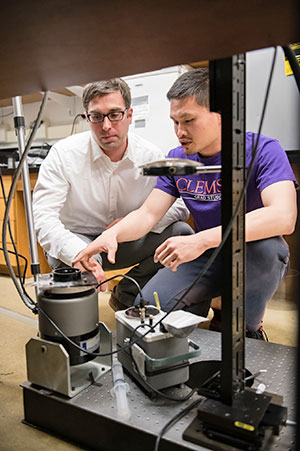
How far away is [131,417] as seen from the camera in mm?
788

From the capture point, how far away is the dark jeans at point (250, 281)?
1262 mm

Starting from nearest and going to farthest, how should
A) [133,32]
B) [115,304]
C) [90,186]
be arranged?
[133,32]
[90,186]
[115,304]

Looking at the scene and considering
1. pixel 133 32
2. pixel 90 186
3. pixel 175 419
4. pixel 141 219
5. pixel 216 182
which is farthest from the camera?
pixel 90 186

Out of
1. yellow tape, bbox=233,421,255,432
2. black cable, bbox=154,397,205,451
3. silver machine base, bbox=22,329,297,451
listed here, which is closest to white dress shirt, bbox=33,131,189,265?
silver machine base, bbox=22,329,297,451

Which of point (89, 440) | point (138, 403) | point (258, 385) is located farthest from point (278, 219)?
point (89, 440)

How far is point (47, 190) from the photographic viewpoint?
164 centimetres

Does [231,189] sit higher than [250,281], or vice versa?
[231,189]

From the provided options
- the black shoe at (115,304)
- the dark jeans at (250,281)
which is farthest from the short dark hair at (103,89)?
the black shoe at (115,304)

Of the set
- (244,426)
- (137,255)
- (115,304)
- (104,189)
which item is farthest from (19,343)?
(244,426)

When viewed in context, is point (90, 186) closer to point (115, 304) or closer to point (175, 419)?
point (115, 304)

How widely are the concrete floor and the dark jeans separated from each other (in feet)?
0.39

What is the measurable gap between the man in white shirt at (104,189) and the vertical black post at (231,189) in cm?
93

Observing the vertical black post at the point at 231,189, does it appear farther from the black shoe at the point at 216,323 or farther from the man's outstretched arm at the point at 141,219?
the black shoe at the point at 216,323

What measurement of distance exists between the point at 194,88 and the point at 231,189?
0.73m
